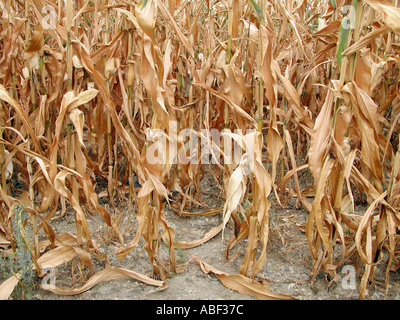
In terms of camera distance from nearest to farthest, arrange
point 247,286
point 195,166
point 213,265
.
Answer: point 247,286 → point 213,265 → point 195,166

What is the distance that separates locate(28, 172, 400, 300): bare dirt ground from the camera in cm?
142

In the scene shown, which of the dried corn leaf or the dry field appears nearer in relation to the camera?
the dry field

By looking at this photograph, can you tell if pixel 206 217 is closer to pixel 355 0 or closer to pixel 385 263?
pixel 385 263

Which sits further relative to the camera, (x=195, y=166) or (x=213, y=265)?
(x=195, y=166)

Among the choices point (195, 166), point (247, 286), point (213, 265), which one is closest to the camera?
point (247, 286)

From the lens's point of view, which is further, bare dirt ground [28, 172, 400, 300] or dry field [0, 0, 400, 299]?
bare dirt ground [28, 172, 400, 300]

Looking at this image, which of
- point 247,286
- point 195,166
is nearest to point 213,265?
point 247,286

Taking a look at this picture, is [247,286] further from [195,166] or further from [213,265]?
[195,166]

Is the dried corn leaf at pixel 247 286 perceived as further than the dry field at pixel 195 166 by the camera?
Yes

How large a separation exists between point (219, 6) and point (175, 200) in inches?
59.0

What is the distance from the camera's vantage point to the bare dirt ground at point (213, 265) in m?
1.42

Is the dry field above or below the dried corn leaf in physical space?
above

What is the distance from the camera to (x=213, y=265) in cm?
162
